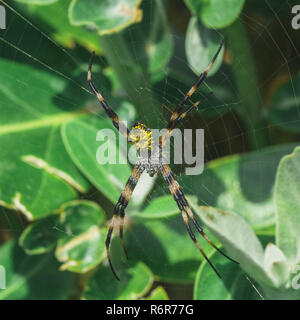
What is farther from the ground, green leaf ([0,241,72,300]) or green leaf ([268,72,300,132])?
green leaf ([268,72,300,132])

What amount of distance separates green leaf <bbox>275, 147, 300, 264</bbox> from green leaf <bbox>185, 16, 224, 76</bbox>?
0.72 metres

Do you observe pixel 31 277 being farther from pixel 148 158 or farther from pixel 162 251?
pixel 148 158

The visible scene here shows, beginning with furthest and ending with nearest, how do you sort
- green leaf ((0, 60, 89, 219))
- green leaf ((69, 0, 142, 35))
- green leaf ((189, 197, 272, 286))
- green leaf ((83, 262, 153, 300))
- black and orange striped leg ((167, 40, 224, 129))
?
1. green leaf ((0, 60, 89, 219))
2. green leaf ((83, 262, 153, 300))
3. black and orange striped leg ((167, 40, 224, 129))
4. green leaf ((69, 0, 142, 35))
5. green leaf ((189, 197, 272, 286))

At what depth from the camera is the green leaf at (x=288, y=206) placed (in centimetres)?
148

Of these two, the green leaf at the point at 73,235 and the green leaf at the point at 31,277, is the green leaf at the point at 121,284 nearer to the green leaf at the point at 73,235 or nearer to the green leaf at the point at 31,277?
the green leaf at the point at 73,235

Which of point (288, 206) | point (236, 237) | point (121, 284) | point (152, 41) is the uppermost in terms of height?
point (152, 41)

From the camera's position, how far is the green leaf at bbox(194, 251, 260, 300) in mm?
1733

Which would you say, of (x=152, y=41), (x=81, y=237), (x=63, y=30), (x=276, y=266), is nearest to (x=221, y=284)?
(x=276, y=266)

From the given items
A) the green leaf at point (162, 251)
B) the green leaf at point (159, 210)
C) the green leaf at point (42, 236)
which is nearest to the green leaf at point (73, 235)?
the green leaf at point (42, 236)

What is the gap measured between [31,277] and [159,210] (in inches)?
32.6

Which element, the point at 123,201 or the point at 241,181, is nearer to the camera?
the point at 241,181

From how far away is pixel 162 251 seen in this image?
2.21m

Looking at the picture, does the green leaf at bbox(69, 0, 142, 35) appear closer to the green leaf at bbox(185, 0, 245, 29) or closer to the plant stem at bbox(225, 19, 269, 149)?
the green leaf at bbox(185, 0, 245, 29)

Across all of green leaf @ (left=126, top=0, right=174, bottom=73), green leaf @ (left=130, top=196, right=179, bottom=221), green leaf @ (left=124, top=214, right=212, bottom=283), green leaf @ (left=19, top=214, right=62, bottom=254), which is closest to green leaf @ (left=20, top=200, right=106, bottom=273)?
green leaf @ (left=19, top=214, right=62, bottom=254)
